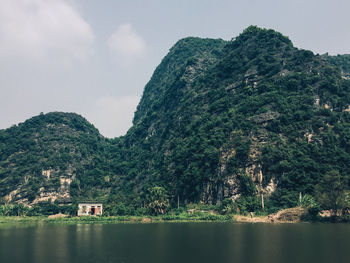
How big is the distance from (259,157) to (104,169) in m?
84.5

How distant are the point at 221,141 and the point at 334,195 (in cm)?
3859

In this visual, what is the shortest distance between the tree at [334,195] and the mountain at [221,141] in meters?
8.61

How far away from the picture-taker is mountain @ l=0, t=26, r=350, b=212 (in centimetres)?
7600

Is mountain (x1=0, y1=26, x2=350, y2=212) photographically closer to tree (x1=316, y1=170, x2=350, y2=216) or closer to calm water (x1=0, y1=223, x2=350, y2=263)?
tree (x1=316, y1=170, x2=350, y2=216)

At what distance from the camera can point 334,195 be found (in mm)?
53531

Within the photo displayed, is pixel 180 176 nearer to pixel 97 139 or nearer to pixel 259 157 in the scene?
pixel 259 157

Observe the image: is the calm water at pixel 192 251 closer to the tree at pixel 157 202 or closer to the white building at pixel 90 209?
the tree at pixel 157 202

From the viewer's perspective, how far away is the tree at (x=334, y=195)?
5269cm

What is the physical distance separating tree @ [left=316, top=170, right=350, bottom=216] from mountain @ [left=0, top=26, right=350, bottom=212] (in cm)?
861

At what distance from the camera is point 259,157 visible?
7838 cm

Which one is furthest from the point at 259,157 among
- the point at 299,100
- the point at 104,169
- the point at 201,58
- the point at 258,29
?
the point at 201,58

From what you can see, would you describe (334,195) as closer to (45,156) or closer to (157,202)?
(157,202)

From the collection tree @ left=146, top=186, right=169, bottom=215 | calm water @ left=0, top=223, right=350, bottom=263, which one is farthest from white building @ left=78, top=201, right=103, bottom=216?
calm water @ left=0, top=223, right=350, bottom=263

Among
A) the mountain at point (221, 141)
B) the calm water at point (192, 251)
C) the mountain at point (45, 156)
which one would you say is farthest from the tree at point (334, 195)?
the mountain at point (45, 156)
